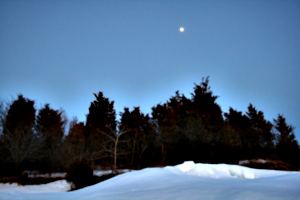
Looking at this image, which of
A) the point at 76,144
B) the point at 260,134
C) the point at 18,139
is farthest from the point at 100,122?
the point at 260,134

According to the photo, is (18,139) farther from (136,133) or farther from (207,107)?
(207,107)

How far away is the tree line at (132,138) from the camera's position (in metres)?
15.3

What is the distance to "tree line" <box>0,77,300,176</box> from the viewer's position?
602 inches

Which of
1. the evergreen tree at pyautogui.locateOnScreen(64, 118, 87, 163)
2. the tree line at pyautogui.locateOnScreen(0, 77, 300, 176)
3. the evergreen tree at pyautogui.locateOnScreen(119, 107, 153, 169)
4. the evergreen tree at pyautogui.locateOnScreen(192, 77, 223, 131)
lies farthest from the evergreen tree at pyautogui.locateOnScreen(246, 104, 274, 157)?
the evergreen tree at pyautogui.locateOnScreen(64, 118, 87, 163)

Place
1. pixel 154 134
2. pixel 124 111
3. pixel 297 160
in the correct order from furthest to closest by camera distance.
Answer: pixel 124 111 → pixel 154 134 → pixel 297 160

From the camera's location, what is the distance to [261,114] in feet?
87.5

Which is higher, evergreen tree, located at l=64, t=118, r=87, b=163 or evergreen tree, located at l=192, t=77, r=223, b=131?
evergreen tree, located at l=192, t=77, r=223, b=131

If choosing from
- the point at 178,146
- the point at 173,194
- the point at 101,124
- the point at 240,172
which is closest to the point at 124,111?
the point at 101,124

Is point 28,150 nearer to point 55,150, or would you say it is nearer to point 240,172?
point 55,150

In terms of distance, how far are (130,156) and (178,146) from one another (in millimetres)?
5031

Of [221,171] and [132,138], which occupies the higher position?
[132,138]

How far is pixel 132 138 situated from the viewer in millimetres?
17938

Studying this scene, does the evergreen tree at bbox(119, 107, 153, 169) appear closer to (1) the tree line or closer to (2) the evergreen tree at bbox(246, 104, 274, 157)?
(1) the tree line

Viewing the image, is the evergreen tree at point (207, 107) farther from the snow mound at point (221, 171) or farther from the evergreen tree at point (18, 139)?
the evergreen tree at point (18, 139)
